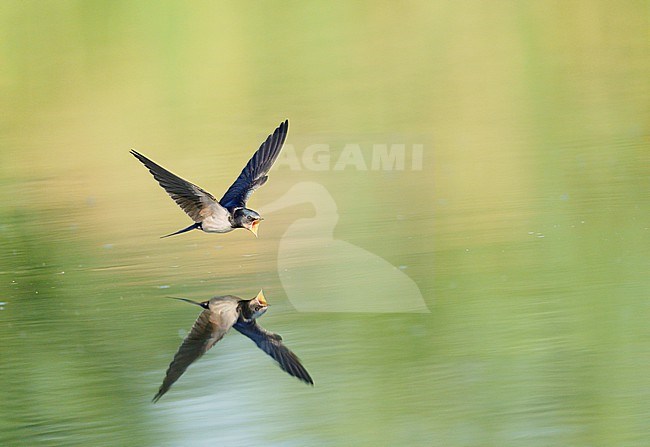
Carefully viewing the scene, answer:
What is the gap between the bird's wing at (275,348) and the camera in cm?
438

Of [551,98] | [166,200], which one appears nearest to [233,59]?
[551,98]

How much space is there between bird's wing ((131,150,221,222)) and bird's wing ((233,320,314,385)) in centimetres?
59

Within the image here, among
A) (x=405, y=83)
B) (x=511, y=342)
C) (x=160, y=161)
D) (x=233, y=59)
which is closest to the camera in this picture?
(x=511, y=342)

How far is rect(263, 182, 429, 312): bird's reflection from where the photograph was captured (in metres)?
5.20

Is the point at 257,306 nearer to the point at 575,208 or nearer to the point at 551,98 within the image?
the point at 575,208

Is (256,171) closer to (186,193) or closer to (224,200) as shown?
(224,200)

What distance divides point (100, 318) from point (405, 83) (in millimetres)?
6961

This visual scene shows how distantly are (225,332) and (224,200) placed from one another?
0.97 metres

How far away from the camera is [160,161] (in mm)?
9062

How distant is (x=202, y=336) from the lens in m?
4.91

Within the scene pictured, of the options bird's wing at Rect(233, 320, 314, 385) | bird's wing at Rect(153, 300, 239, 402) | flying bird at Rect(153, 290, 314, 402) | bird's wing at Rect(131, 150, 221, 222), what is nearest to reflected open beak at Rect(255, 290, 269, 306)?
flying bird at Rect(153, 290, 314, 402)

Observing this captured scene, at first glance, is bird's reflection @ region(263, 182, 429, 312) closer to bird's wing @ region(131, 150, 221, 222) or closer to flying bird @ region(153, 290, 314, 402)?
flying bird @ region(153, 290, 314, 402)

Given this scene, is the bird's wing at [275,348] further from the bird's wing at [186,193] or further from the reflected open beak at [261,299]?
the bird's wing at [186,193]

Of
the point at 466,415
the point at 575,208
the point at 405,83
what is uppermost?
the point at 405,83
